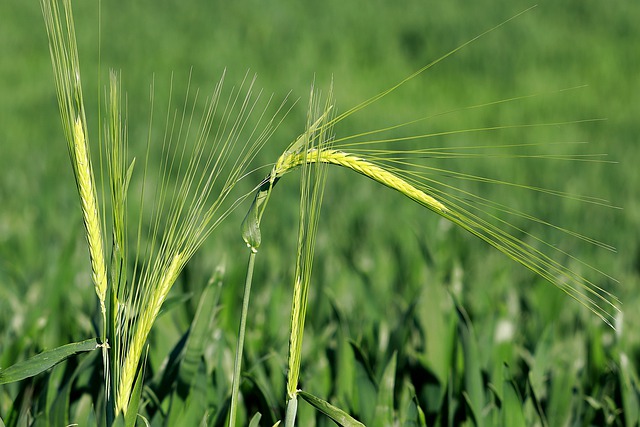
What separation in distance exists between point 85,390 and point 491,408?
0.69 metres

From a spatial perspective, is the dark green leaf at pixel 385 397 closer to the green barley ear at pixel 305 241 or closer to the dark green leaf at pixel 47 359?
the green barley ear at pixel 305 241

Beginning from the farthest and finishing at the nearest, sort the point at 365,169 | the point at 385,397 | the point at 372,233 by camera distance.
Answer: the point at 372,233
the point at 385,397
the point at 365,169

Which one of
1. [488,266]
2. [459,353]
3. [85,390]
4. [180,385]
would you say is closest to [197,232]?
[180,385]

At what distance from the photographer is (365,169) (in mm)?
746

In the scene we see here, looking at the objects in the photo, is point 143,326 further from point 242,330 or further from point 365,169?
point 365,169

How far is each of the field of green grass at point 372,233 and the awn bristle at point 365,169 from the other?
14 centimetres

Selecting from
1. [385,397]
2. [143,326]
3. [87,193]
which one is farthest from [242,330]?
[385,397]

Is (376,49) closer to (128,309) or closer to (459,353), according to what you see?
(459,353)

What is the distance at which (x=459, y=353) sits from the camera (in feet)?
5.19

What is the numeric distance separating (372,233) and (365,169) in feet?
8.30

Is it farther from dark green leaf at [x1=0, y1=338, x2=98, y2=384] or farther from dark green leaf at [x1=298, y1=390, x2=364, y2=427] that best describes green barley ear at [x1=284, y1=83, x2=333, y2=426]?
dark green leaf at [x1=0, y1=338, x2=98, y2=384]

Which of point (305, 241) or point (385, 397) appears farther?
point (385, 397)

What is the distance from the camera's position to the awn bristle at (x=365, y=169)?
2.40 feet

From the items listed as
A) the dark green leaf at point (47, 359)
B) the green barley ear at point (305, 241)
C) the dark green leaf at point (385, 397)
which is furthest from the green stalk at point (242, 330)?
the dark green leaf at point (385, 397)
